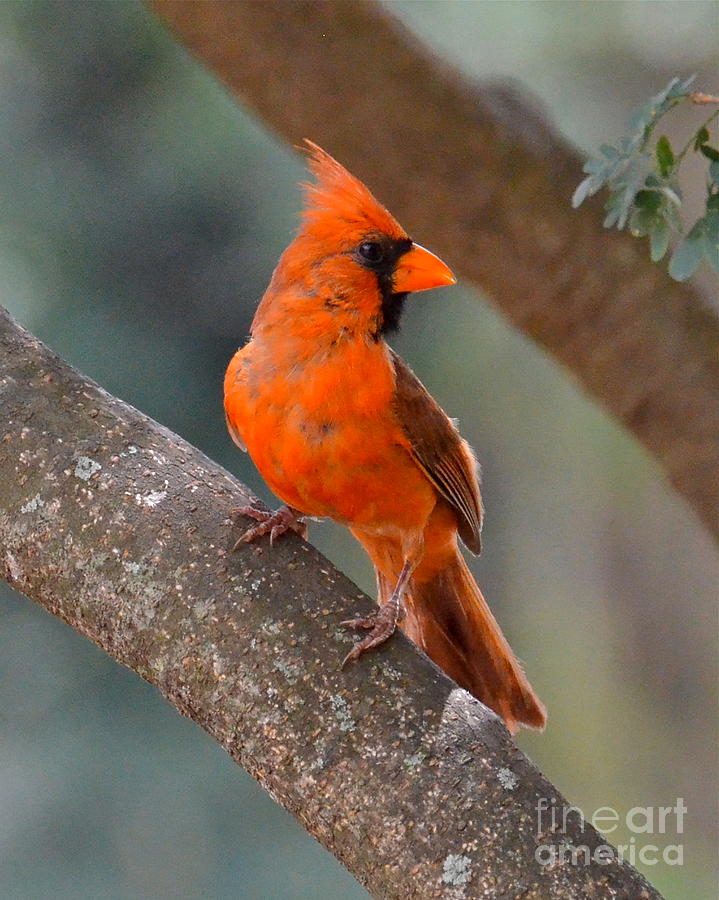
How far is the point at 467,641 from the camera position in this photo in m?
2.38

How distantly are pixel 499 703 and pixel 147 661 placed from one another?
36.4 inches

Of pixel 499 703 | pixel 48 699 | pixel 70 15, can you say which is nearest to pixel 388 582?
pixel 499 703

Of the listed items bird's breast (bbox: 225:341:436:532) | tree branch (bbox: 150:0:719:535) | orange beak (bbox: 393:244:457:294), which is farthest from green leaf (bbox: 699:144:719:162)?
tree branch (bbox: 150:0:719:535)

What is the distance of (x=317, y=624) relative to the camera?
157cm

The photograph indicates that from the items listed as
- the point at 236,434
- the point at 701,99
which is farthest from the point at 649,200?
the point at 236,434

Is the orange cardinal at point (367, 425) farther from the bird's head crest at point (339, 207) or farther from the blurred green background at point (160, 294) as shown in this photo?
the blurred green background at point (160, 294)

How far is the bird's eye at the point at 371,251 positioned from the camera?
7.39 ft

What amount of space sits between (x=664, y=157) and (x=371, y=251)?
0.65 m

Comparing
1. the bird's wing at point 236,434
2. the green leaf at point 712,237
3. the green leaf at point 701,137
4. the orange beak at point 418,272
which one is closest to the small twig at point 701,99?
the green leaf at point 701,137

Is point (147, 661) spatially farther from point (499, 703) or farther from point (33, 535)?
point (499, 703)

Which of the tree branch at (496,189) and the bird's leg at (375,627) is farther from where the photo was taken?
the tree branch at (496,189)

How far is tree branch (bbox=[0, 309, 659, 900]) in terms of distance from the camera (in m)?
1.36

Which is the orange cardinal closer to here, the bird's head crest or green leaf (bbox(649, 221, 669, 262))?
the bird's head crest

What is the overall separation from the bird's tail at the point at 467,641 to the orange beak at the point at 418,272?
2.02 ft
